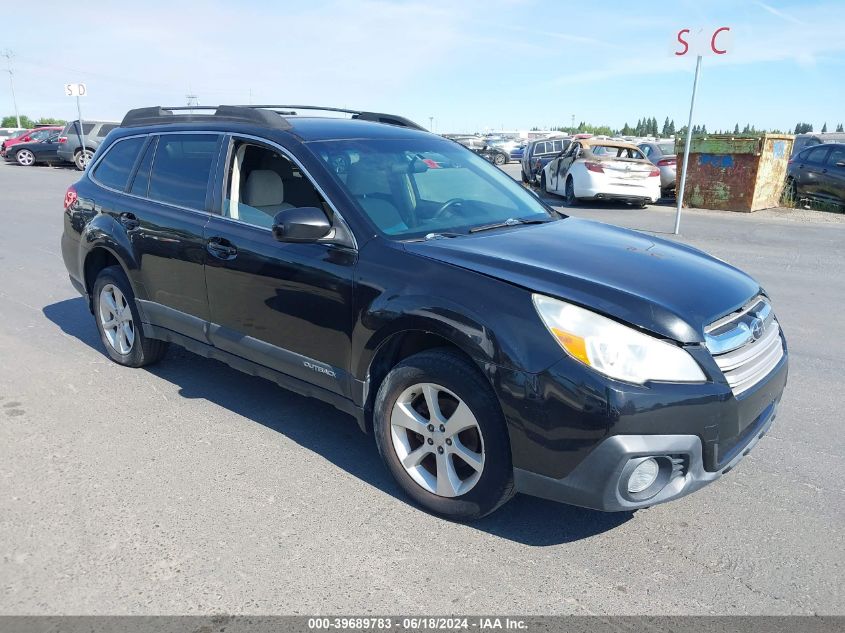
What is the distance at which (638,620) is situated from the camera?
2480 mm

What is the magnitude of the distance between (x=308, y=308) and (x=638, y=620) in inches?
81.5

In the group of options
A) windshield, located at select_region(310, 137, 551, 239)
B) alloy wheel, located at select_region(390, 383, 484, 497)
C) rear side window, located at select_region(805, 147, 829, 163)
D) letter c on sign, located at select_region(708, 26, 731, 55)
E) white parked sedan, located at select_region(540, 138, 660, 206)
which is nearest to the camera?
alloy wheel, located at select_region(390, 383, 484, 497)

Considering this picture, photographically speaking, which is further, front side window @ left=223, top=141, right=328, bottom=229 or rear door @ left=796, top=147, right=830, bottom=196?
rear door @ left=796, top=147, right=830, bottom=196

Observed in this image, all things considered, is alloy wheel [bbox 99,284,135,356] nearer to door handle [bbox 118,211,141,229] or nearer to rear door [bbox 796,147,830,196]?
door handle [bbox 118,211,141,229]

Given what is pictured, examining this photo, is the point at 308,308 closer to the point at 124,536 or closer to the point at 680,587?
the point at 124,536

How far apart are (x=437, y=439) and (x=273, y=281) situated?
1.28 meters

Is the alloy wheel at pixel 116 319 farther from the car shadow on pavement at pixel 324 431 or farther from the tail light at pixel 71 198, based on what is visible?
the tail light at pixel 71 198

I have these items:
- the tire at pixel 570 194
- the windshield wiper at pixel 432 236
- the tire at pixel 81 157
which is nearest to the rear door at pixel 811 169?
the tire at pixel 570 194

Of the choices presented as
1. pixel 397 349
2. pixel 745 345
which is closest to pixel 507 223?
pixel 397 349

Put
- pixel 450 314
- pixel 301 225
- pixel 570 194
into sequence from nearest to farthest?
1. pixel 450 314
2. pixel 301 225
3. pixel 570 194

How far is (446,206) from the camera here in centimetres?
382

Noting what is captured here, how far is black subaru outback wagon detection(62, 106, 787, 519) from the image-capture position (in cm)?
263

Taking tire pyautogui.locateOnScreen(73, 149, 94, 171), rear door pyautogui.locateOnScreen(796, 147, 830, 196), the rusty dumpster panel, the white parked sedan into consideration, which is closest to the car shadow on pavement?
the white parked sedan

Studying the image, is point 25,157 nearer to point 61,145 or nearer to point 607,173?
point 61,145
